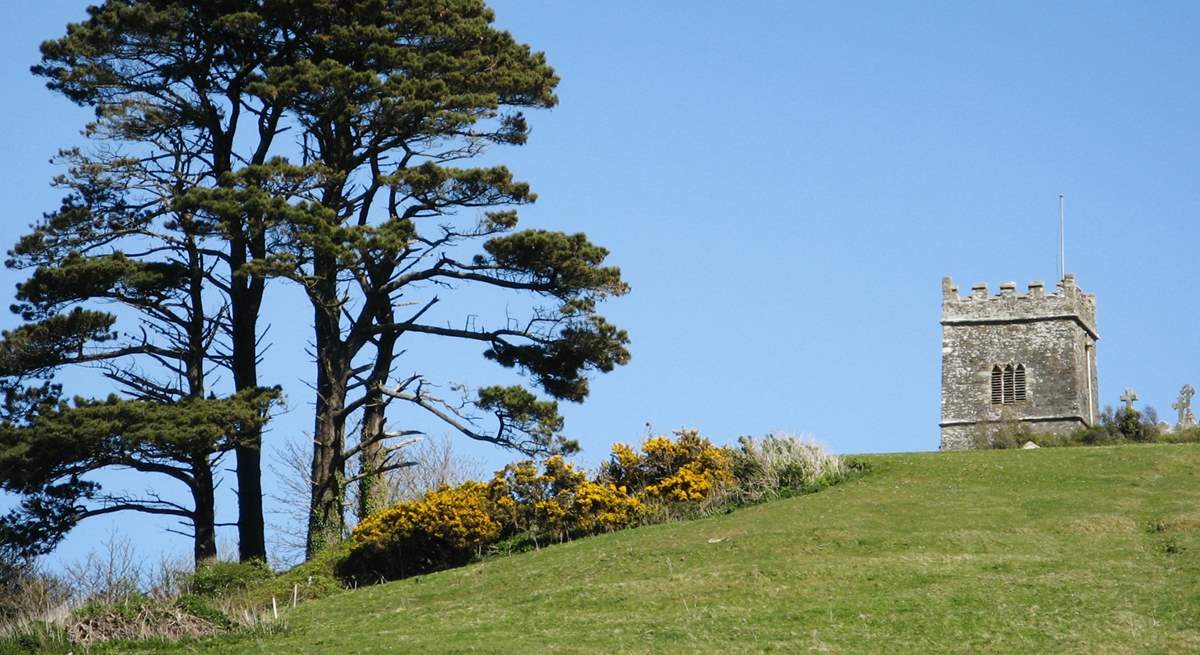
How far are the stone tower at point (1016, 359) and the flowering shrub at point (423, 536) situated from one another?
36.1 m

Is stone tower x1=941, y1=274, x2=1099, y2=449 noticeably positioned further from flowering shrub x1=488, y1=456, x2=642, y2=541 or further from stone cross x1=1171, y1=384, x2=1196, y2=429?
flowering shrub x1=488, y1=456, x2=642, y2=541

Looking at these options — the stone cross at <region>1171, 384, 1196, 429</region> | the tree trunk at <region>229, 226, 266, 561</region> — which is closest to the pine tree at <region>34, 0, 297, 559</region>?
the tree trunk at <region>229, 226, 266, 561</region>

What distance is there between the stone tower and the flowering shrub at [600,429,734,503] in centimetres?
3320

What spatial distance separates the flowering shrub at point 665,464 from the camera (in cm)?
3195

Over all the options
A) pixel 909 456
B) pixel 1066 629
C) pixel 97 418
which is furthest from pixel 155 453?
pixel 1066 629

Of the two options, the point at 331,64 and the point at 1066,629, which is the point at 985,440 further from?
the point at 1066,629

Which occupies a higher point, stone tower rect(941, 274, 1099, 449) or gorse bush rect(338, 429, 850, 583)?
stone tower rect(941, 274, 1099, 449)

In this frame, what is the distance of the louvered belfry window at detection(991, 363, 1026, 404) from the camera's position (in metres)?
65.1

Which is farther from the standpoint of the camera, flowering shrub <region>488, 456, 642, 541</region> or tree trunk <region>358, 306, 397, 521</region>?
tree trunk <region>358, 306, 397, 521</region>

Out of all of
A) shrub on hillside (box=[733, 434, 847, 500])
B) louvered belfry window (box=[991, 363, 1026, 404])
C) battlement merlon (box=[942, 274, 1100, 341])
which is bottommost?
shrub on hillside (box=[733, 434, 847, 500])

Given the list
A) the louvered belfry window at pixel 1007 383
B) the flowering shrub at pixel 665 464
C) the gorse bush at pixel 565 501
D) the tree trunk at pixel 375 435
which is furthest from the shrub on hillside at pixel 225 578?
the louvered belfry window at pixel 1007 383

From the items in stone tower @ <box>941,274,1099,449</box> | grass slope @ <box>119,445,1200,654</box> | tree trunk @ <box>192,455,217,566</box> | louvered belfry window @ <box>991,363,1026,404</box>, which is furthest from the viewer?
louvered belfry window @ <box>991,363,1026,404</box>

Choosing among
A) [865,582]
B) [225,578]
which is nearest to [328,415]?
[225,578]

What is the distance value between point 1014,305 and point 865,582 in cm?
4435
